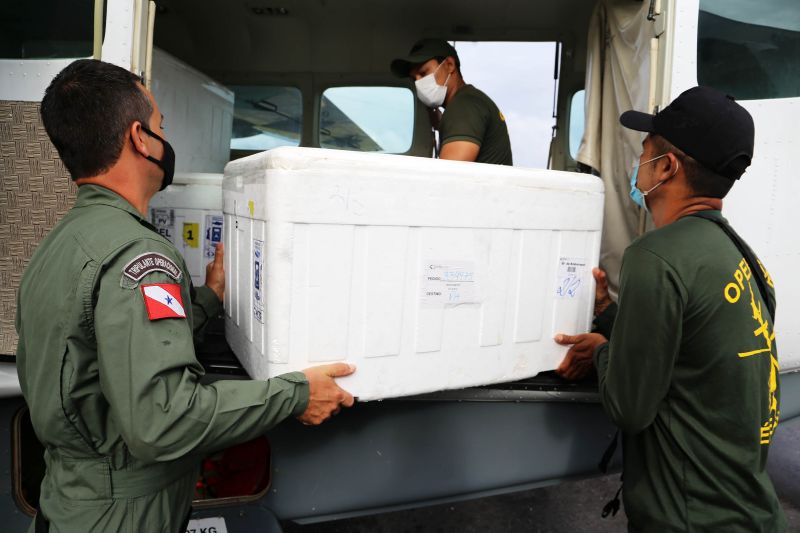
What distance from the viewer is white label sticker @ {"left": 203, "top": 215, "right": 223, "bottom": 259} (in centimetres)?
207

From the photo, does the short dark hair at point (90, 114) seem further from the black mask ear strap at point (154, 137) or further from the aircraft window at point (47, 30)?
the aircraft window at point (47, 30)

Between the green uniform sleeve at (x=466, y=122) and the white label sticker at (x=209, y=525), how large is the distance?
1.65 meters

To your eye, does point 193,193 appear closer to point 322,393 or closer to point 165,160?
point 165,160

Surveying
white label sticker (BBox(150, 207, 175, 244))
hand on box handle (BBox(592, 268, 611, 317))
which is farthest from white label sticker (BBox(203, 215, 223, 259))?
hand on box handle (BBox(592, 268, 611, 317))

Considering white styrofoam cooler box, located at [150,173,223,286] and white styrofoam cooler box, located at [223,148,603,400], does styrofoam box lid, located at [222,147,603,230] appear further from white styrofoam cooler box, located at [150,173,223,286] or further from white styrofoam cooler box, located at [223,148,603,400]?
white styrofoam cooler box, located at [150,173,223,286]

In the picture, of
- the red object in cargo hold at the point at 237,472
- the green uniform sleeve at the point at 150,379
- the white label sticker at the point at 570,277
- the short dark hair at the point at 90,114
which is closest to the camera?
the green uniform sleeve at the point at 150,379

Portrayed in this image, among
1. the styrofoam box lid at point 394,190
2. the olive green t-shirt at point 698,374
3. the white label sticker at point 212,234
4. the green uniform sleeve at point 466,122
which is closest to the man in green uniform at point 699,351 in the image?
the olive green t-shirt at point 698,374

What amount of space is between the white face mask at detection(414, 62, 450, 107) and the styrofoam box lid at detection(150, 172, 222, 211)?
112cm

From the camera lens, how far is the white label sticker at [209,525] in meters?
1.77

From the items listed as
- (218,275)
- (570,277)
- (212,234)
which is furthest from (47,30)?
(570,277)

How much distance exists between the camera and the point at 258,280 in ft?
4.65

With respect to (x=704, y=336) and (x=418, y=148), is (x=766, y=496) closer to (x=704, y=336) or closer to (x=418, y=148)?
(x=704, y=336)

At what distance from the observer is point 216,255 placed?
75.1 inches

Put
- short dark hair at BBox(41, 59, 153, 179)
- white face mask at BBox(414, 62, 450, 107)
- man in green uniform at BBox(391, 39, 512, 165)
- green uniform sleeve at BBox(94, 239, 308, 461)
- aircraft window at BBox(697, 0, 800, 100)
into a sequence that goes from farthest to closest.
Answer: white face mask at BBox(414, 62, 450, 107) < man in green uniform at BBox(391, 39, 512, 165) < aircraft window at BBox(697, 0, 800, 100) < short dark hair at BBox(41, 59, 153, 179) < green uniform sleeve at BBox(94, 239, 308, 461)
